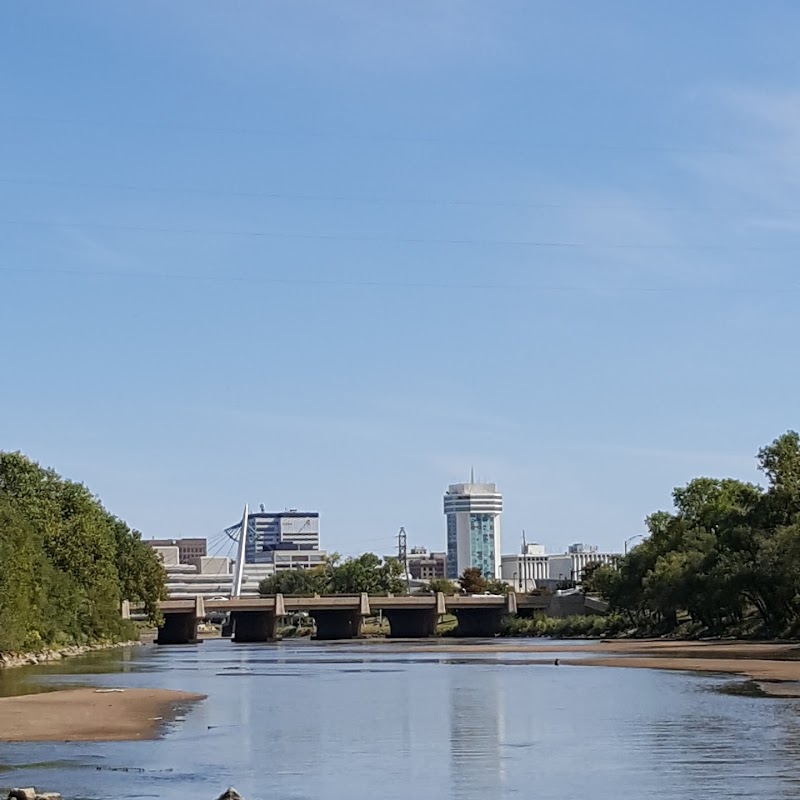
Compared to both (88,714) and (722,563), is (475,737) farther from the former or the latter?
(722,563)

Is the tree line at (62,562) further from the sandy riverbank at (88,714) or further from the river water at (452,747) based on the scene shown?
Result: the sandy riverbank at (88,714)

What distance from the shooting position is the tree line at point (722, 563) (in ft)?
359

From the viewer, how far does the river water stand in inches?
1299

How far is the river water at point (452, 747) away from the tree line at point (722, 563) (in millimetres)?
40304

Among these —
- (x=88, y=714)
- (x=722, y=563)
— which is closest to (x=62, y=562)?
(x=722, y=563)

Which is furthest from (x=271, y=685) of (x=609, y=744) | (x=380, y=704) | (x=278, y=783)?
(x=278, y=783)

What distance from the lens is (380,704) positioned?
5897 centimetres

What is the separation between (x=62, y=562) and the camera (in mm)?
133750

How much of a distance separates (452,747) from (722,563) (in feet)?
271

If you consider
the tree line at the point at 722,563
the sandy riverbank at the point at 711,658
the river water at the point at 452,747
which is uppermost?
the tree line at the point at 722,563

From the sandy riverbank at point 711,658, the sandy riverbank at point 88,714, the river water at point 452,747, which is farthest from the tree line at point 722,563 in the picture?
the sandy riverbank at point 88,714

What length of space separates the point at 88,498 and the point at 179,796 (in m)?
116

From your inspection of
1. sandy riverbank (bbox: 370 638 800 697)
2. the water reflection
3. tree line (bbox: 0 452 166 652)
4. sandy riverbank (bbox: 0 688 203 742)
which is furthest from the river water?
tree line (bbox: 0 452 166 652)

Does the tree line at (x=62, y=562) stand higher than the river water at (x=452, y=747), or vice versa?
the tree line at (x=62, y=562)
